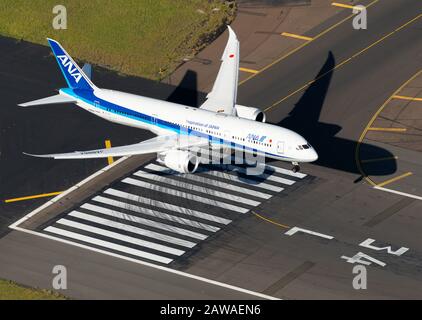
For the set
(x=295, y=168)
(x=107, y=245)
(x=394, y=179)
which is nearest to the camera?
(x=107, y=245)

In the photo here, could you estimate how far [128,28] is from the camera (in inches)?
5743

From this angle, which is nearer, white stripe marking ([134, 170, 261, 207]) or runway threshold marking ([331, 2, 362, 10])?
white stripe marking ([134, 170, 261, 207])

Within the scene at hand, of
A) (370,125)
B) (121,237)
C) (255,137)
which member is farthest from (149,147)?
(370,125)

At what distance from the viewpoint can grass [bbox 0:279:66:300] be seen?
96.8 meters

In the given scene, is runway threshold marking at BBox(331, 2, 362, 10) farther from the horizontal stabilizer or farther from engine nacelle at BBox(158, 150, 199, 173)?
engine nacelle at BBox(158, 150, 199, 173)

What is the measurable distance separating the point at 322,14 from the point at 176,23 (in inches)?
742

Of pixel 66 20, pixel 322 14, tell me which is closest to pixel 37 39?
pixel 66 20

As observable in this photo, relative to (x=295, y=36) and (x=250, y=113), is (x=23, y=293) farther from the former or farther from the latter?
(x=295, y=36)

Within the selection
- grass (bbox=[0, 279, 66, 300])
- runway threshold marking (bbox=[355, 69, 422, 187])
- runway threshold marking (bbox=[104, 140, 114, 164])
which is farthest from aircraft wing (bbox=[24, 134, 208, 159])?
runway threshold marking (bbox=[355, 69, 422, 187])

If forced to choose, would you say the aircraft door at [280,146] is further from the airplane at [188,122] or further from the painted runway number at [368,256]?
the painted runway number at [368,256]

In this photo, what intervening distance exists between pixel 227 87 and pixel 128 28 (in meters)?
28.6

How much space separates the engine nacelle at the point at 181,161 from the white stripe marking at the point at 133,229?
23.7 ft

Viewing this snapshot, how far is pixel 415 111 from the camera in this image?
128m

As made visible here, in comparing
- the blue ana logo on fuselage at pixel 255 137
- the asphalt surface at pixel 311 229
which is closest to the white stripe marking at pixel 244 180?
the asphalt surface at pixel 311 229
